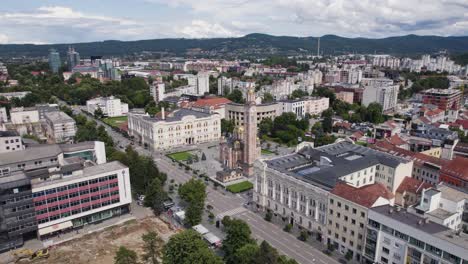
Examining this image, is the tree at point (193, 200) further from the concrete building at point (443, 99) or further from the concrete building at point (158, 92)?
the concrete building at point (443, 99)

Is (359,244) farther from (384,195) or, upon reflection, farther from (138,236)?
(138,236)

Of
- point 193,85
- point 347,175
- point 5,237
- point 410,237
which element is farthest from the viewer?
point 193,85

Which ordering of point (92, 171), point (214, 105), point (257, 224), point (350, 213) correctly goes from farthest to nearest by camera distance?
point (214, 105) → point (92, 171) → point (257, 224) → point (350, 213)

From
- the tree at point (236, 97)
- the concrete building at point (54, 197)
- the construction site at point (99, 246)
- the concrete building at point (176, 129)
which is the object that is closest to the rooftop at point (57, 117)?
the concrete building at point (176, 129)

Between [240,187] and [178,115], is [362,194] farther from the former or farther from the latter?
[178,115]

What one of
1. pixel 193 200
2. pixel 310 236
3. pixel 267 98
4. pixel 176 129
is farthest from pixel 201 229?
pixel 267 98

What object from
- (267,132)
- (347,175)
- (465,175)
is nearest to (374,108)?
(267,132)

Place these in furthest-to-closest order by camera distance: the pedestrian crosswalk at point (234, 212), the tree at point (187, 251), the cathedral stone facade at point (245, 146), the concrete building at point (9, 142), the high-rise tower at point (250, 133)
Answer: the concrete building at point (9, 142) < the cathedral stone facade at point (245, 146) < the high-rise tower at point (250, 133) < the pedestrian crosswalk at point (234, 212) < the tree at point (187, 251)
